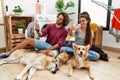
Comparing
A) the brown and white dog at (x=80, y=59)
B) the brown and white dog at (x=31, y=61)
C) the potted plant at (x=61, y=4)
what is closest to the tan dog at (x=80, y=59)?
the brown and white dog at (x=80, y=59)

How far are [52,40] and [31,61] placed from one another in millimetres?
703

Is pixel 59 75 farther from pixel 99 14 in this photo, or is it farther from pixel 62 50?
pixel 99 14

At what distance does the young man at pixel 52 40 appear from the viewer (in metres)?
2.47

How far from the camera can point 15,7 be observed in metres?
3.40

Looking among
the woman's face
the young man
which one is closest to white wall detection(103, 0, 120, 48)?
the woman's face

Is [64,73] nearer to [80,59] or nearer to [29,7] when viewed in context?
[80,59]

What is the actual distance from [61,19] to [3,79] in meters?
1.32

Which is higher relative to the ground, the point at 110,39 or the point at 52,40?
the point at 52,40

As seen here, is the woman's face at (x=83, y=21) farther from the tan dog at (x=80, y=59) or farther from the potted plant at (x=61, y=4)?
the potted plant at (x=61, y=4)

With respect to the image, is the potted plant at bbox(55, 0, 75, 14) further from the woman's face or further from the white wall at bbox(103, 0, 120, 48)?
the woman's face

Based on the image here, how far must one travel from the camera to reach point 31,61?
6.82 ft

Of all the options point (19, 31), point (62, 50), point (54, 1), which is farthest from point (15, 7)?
point (62, 50)

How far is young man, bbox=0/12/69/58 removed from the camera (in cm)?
247

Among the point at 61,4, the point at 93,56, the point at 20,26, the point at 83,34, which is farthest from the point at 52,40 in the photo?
the point at 61,4
